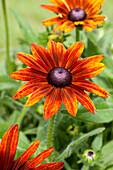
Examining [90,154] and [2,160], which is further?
[90,154]

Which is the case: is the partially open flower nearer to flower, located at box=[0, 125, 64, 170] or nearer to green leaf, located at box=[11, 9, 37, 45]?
flower, located at box=[0, 125, 64, 170]

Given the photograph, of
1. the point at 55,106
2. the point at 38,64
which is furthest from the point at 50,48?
the point at 55,106

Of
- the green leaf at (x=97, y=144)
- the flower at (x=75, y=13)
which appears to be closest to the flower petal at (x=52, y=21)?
the flower at (x=75, y=13)

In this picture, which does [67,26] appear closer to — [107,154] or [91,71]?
[91,71]

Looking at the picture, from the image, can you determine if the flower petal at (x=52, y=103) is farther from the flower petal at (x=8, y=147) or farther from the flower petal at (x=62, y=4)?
the flower petal at (x=62, y=4)

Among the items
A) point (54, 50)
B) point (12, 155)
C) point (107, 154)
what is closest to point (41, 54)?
point (54, 50)

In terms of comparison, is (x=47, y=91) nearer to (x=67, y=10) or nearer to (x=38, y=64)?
(x=38, y=64)
